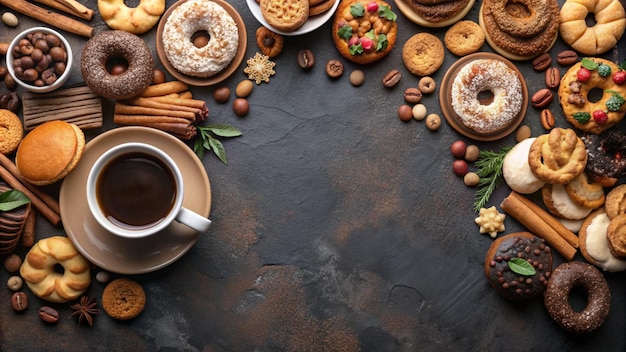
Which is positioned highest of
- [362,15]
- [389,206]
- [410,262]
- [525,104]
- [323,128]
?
[362,15]

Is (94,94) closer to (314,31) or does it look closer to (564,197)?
(314,31)

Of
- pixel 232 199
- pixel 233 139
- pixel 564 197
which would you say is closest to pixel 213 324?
pixel 232 199

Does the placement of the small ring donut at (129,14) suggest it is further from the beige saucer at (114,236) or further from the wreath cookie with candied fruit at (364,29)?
the wreath cookie with candied fruit at (364,29)

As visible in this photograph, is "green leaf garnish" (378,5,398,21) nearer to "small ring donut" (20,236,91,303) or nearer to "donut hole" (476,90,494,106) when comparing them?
"donut hole" (476,90,494,106)

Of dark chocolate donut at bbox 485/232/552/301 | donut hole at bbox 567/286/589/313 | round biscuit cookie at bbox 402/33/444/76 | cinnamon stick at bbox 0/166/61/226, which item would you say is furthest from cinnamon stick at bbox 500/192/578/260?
cinnamon stick at bbox 0/166/61/226

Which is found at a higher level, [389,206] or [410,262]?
[389,206]

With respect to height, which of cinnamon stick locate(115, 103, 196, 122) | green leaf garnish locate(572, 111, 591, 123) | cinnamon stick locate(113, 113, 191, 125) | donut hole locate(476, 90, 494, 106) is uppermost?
green leaf garnish locate(572, 111, 591, 123)

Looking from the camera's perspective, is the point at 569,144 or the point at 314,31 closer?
the point at 569,144
